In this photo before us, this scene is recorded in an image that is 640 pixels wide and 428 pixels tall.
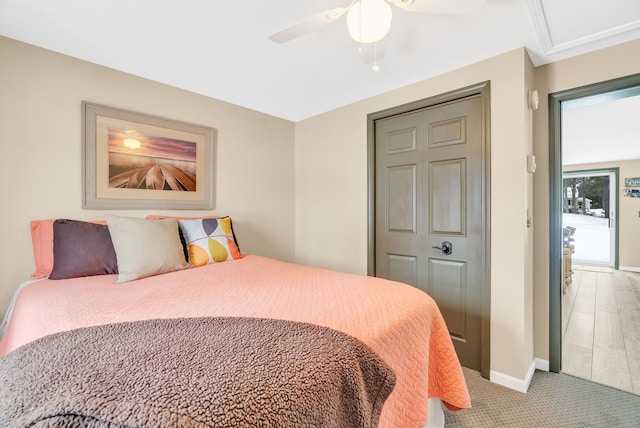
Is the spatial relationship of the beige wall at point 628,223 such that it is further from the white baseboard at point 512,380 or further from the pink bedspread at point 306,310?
the pink bedspread at point 306,310

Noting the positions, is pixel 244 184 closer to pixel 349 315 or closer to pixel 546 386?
pixel 349 315

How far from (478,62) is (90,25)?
2580 mm

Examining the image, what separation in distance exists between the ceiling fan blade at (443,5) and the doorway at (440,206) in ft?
3.05

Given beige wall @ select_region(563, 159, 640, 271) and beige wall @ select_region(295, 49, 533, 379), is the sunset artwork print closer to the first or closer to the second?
beige wall @ select_region(295, 49, 533, 379)

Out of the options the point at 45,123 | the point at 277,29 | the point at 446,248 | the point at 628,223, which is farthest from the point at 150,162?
the point at 628,223

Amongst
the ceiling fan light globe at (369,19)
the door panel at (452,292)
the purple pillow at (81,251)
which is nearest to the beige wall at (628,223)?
the door panel at (452,292)

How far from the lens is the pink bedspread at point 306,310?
3.45ft

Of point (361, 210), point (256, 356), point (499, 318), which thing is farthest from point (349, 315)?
point (361, 210)

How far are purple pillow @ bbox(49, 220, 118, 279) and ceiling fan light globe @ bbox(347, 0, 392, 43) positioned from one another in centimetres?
193

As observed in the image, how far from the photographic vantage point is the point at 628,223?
5.72m

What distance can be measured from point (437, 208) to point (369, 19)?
1524 mm

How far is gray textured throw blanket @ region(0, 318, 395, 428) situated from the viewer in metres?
0.52

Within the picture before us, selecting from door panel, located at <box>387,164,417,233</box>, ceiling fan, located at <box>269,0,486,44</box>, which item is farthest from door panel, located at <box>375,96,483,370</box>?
ceiling fan, located at <box>269,0,486,44</box>

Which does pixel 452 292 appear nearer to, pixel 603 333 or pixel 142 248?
pixel 603 333
